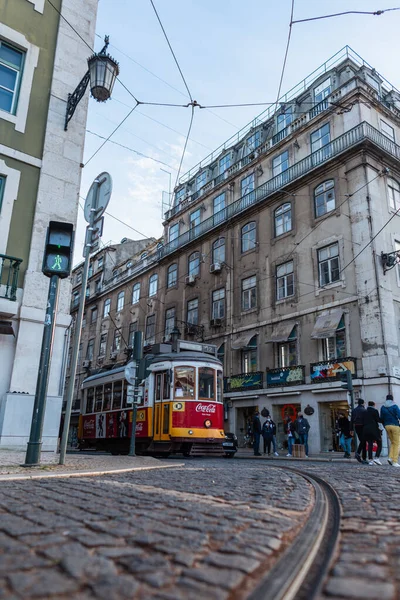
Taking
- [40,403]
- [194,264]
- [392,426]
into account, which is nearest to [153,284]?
[194,264]

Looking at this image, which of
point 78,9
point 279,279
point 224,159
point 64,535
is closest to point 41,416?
point 64,535

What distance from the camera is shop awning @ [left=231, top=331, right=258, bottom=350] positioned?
77.8 ft

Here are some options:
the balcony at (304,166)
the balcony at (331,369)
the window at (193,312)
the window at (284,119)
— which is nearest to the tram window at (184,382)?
the balcony at (331,369)

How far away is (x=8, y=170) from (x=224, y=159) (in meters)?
23.0

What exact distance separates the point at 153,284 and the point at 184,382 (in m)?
20.7

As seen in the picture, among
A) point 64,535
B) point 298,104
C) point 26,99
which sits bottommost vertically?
point 64,535

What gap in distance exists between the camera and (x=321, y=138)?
908 inches

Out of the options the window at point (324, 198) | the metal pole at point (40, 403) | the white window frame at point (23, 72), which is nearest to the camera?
the metal pole at point (40, 403)

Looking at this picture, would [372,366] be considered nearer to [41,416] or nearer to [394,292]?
[394,292]

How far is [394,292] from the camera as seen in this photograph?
19266 millimetres

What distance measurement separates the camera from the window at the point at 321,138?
893 inches

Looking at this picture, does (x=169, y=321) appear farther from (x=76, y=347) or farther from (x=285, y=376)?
(x=76, y=347)

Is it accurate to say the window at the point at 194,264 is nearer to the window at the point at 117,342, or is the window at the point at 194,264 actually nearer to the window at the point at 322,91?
the window at the point at 117,342

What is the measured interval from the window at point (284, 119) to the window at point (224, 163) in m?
4.61
